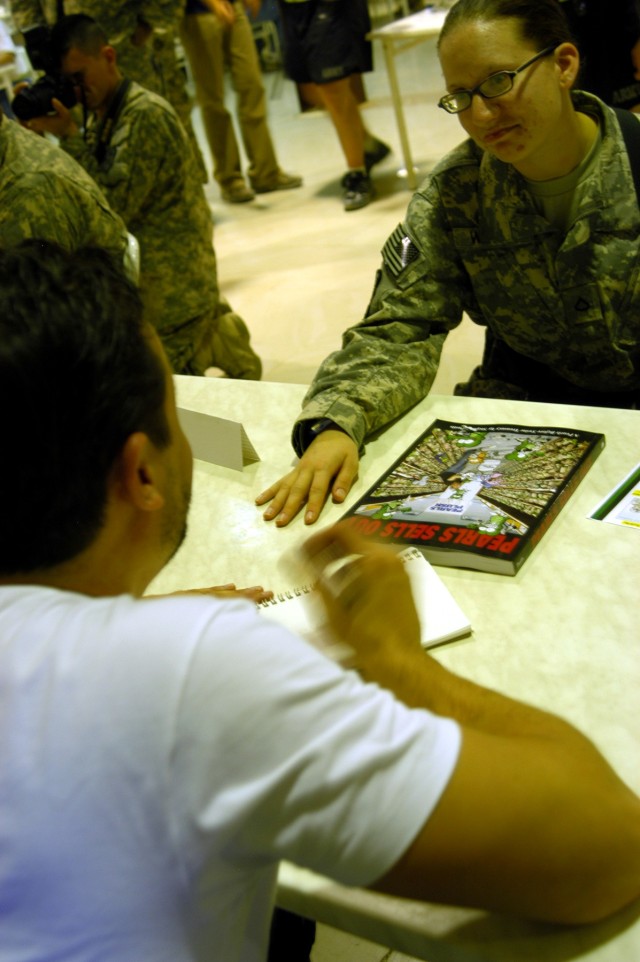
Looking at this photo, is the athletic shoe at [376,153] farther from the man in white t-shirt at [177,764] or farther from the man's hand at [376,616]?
the man in white t-shirt at [177,764]

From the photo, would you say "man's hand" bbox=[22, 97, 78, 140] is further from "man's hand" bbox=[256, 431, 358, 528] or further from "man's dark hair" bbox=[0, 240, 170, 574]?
"man's dark hair" bbox=[0, 240, 170, 574]

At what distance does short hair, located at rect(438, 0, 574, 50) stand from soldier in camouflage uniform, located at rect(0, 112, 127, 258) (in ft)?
3.25

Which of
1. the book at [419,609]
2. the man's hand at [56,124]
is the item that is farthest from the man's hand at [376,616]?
the man's hand at [56,124]

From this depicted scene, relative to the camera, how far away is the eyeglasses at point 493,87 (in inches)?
53.4

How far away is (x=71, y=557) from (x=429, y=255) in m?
1.07

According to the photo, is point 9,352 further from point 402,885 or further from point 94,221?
point 94,221

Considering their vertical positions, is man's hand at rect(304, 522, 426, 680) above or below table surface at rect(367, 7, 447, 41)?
below

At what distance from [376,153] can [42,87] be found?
8.18 feet

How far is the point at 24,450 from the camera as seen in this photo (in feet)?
1.97

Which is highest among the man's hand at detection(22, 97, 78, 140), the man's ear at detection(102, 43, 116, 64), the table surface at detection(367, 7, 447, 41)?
the man's ear at detection(102, 43, 116, 64)

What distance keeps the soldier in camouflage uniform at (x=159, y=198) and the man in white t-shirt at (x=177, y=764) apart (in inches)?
83.1

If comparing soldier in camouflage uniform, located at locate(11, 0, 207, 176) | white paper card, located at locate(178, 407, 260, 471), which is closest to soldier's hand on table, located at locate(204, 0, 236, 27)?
soldier in camouflage uniform, located at locate(11, 0, 207, 176)

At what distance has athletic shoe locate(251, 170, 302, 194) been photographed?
511 cm

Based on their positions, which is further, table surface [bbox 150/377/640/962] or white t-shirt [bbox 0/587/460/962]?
table surface [bbox 150/377/640/962]
